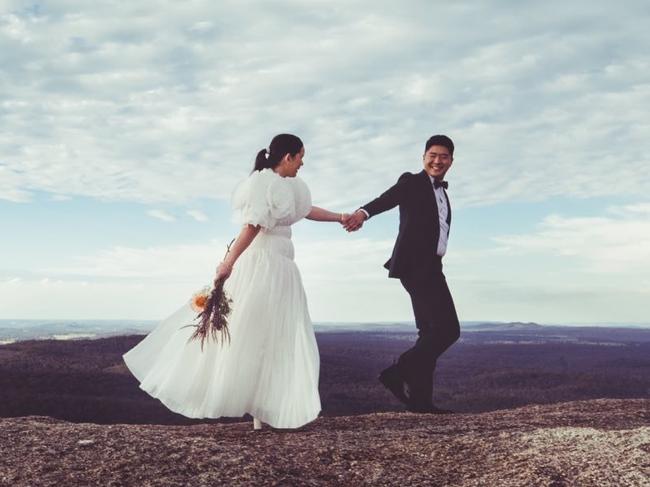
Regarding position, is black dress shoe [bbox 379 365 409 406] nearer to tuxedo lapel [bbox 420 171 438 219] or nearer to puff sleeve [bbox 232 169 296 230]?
tuxedo lapel [bbox 420 171 438 219]

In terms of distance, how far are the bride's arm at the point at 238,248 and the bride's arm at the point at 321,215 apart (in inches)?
29.2

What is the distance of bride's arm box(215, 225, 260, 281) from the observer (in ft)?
21.0

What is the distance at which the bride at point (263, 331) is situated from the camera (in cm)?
636

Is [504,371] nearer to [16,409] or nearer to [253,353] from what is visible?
[16,409]

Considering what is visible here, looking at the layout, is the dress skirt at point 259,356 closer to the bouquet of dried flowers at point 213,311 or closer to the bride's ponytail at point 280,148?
the bouquet of dried flowers at point 213,311

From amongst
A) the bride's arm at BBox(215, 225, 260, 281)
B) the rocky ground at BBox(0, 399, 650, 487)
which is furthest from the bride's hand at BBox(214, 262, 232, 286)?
the rocky ground at BBox(0, 399, 650, 487)

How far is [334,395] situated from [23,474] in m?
25.4

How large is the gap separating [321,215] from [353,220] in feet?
2.19

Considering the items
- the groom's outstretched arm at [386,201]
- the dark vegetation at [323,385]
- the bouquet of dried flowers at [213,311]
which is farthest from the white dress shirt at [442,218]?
the dark vegetation at [323,385]

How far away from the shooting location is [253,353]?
6477 mm

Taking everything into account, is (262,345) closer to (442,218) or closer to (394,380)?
(394,380)

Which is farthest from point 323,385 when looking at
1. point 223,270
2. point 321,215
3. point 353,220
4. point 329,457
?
point 329,457

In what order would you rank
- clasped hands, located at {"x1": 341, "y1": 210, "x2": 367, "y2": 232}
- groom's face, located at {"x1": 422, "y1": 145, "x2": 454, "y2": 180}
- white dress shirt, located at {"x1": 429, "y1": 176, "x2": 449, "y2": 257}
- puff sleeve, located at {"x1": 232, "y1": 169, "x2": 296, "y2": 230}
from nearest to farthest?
puff sleeve, located at {"x1": 232, "y1": 169, "x2": 296, "y2": 230} → clasped hands, located at {"x1": 341, "y1": 210, "x2": 367, "y2": 232} → white dress shirt, located at {"x1": 429, "y1": 176, "x2": 449, "y2": 257} → groom's face, located at {"x1": 422, "y1": 145, "x2": 454, "y2": 180}

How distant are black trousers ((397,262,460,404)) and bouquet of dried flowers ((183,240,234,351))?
2222mm
